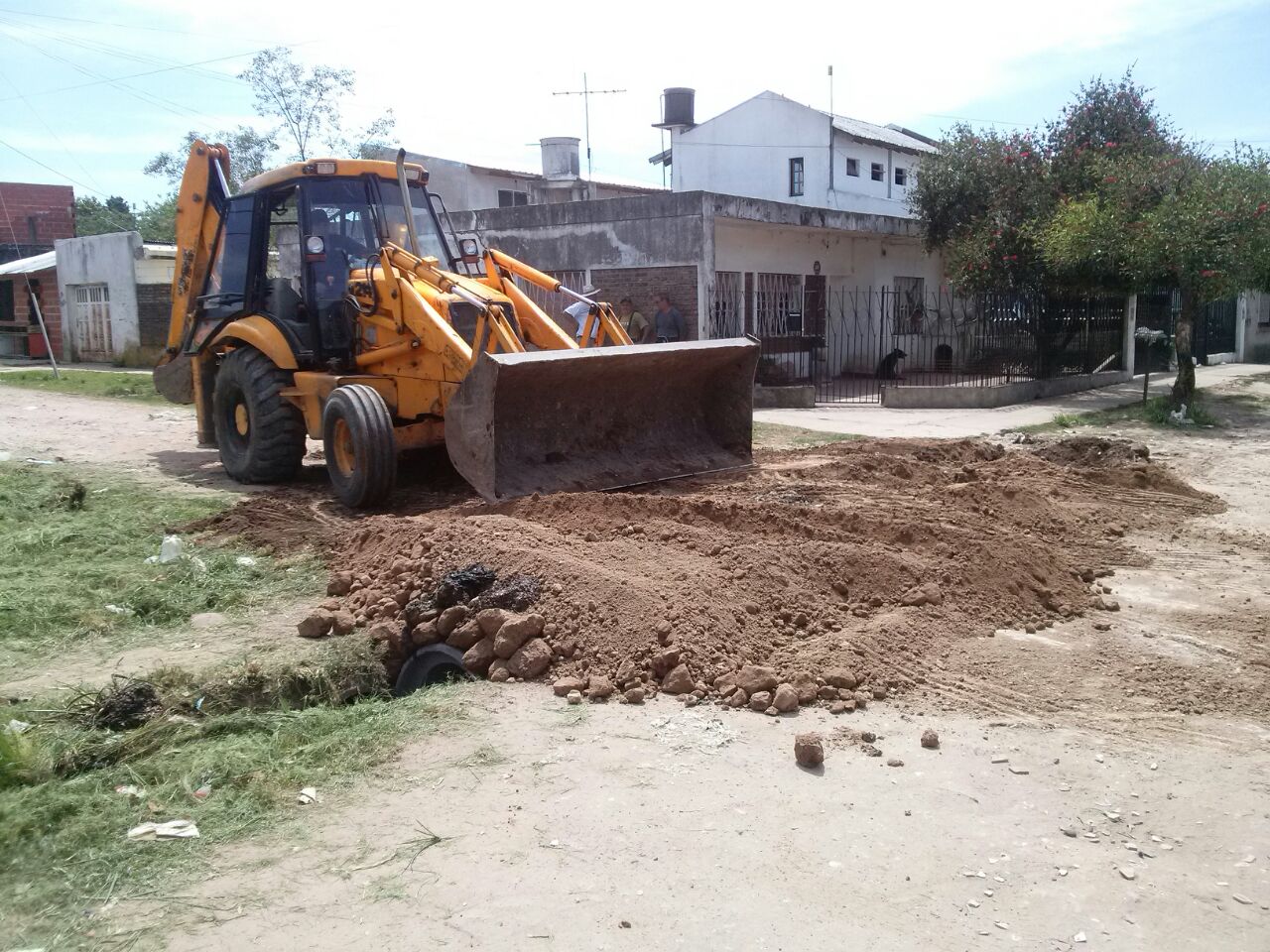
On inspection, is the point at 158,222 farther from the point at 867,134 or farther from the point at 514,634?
the point at 514,634

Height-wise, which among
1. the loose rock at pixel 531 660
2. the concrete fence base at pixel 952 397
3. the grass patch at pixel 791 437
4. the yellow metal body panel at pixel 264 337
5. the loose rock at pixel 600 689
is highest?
the yellow metal body panel at pixel 264 337

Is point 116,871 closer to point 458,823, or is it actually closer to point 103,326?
point 458,823

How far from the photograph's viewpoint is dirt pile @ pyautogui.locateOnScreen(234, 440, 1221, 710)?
5.06m

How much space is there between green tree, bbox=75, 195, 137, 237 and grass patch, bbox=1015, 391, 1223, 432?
46017mm

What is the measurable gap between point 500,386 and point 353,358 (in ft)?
6.03

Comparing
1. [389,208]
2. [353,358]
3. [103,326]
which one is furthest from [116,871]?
[103,326]

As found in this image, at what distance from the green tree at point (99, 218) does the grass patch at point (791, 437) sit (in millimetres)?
44649

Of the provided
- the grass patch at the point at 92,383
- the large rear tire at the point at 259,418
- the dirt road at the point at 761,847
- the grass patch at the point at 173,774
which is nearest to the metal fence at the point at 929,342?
the grass patch at the point at 92,383

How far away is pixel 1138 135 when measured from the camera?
69.9 ft

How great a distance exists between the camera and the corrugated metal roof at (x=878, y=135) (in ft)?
106

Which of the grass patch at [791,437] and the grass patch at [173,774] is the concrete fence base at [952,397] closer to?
the grass patch at [791,437]

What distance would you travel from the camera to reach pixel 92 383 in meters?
20.8

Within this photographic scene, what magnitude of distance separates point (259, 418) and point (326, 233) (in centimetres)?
167

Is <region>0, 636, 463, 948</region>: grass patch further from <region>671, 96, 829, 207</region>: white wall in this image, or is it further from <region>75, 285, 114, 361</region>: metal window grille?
<region>671, 96, 829, 207</region>: white wall
